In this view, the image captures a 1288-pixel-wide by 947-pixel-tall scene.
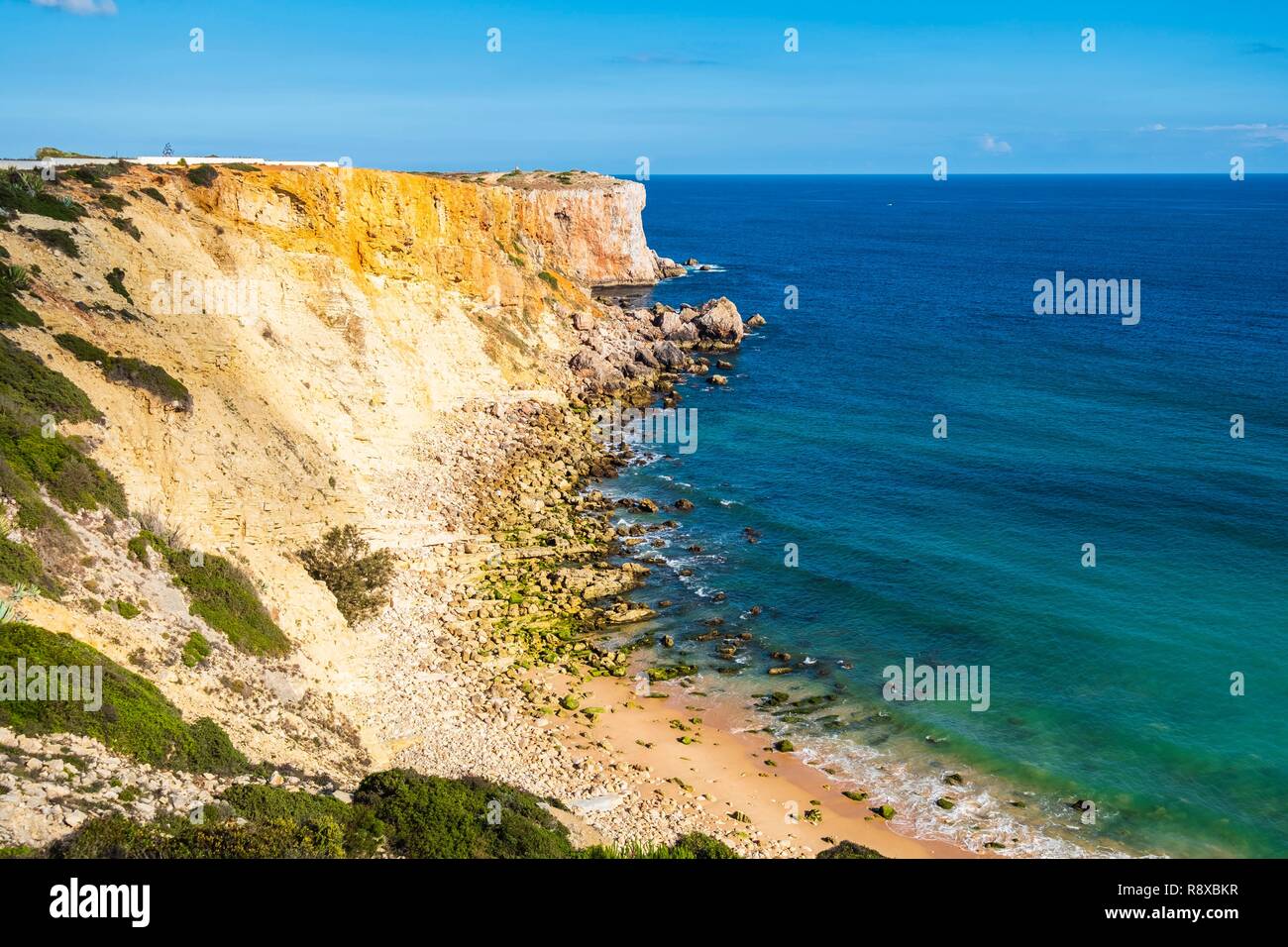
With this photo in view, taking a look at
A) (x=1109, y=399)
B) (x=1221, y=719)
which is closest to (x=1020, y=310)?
(x=1109, y=399)

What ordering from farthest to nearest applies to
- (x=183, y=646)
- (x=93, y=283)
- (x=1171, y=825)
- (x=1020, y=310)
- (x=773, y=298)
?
1. (x=773, y=298)
2. (x=1020, y=310)
3. (x=93, y=283)
4. (x=1171, y=825)
5. (x=183, y=646)

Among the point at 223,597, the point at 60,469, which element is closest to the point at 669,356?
the point at 223,597

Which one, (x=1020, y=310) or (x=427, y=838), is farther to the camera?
(x=1020, y=310)

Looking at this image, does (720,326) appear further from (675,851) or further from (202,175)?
(675,851)

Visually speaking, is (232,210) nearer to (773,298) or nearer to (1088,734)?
(1088,734)

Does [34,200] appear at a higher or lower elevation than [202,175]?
lower
